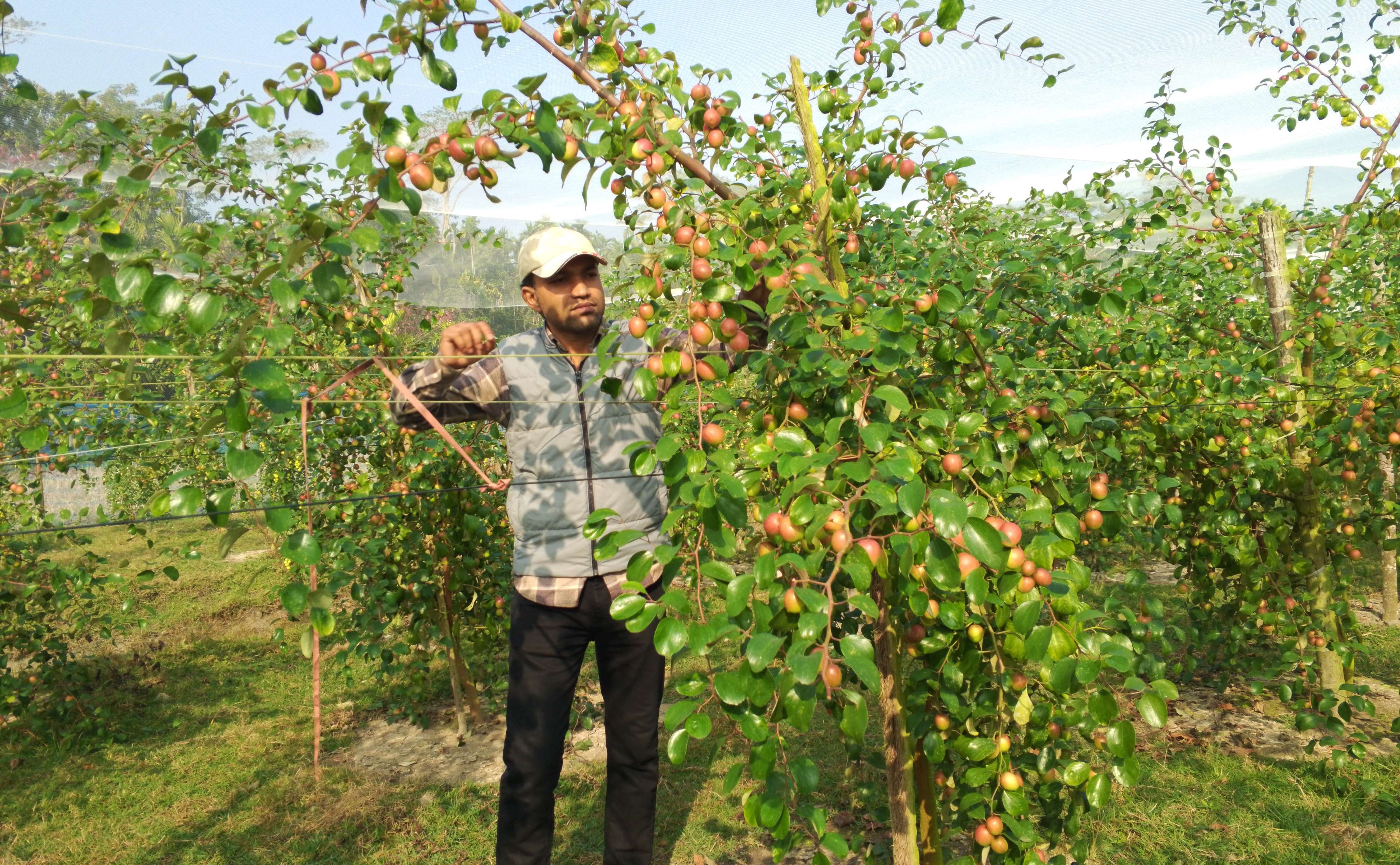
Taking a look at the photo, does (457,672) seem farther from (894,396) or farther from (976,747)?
(894,396)

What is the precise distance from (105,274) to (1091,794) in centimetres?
156

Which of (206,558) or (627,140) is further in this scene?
(206,558)

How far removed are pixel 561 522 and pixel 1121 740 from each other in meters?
1.31

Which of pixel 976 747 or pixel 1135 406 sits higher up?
pixel 1135 406

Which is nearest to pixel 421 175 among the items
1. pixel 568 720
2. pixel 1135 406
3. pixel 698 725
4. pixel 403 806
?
pixel 698 725

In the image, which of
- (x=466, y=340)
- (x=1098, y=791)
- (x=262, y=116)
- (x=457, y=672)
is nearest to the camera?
(x=262, y=116)

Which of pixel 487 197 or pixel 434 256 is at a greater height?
→ pixel 434 256

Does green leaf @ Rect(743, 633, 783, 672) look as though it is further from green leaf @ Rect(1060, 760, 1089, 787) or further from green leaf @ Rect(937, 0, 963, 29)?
green leaf @ Rect(937, 0, 963, 29)

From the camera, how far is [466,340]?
2016 millimetres

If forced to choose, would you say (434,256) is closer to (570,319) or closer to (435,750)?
(435,750)

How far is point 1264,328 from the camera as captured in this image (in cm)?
345

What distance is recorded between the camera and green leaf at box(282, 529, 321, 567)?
994 mm

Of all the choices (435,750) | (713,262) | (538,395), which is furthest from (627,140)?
(435,750)

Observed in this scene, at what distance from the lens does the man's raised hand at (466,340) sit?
201cm
